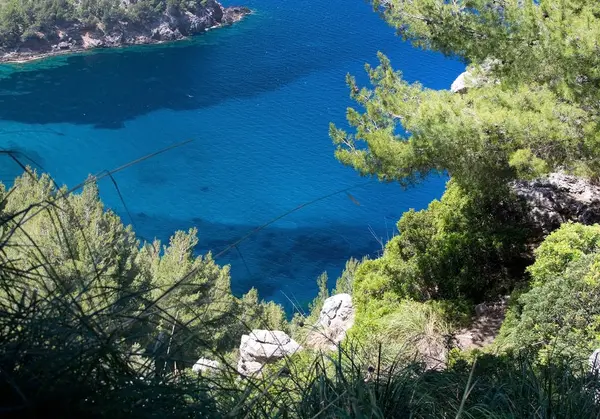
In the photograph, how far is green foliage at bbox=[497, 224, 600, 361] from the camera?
3725mm

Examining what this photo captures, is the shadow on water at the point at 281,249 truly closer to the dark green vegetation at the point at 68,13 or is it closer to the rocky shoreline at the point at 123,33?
the rocky shoreline at the point at 123,33

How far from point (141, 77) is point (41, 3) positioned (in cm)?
1061

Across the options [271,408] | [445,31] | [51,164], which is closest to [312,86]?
[51,164]

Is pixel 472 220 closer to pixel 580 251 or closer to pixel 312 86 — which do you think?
pixel 580 251

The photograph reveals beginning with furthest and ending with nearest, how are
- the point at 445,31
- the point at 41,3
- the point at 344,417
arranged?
the point at 41,3, the point at 445,31, the point at 344,417

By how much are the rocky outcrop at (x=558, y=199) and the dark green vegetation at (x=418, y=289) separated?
0.15m

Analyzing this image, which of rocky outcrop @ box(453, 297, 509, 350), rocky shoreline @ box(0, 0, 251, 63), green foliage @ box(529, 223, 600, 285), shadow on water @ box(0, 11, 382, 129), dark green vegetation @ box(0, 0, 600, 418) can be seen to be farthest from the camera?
rocky shoreline @ box(0, 0, 251, 63)

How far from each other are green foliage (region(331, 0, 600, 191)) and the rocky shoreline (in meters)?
29.3

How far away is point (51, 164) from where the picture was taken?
2125 cm

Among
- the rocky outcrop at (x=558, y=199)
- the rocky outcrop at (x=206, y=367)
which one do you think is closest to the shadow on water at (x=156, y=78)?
the rocky outcrop at (x=558, y=199)

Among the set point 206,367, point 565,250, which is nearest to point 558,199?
point 565,250

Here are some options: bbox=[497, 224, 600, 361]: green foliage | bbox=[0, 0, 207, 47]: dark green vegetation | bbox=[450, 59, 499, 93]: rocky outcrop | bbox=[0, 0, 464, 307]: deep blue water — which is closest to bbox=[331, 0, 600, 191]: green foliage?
bbox=[450, 59, 499, 93]: rocky outcrop

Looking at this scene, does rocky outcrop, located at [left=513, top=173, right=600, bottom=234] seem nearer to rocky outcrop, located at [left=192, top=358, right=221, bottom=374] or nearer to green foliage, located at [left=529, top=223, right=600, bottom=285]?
green foliage, located at [left=529, top=223, right=600, bottom=285]

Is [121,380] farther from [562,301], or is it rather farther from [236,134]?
[236,134]
